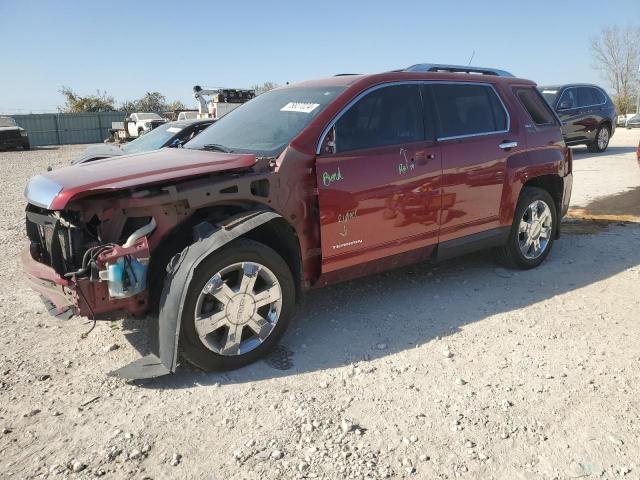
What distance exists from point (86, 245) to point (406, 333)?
2295mm

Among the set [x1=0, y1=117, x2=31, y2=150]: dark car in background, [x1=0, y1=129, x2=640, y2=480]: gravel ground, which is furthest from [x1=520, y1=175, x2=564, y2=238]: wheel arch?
[x1=0, y1=117, x2=31, y2=150]: dark car in background

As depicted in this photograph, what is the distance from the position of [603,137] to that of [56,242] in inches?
613

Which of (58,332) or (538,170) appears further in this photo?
(538,170)

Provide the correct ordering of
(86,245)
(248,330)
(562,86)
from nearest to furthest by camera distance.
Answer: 1. (86,245)
2. (248,330)
3. (562,86)

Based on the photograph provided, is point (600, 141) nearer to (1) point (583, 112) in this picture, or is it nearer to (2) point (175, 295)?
(1) point (583, 112)

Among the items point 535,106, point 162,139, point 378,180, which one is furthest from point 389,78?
point 162,139

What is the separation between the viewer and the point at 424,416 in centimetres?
290

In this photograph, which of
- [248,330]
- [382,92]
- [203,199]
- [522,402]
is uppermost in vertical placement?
[382,92]

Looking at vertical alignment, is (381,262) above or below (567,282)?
above

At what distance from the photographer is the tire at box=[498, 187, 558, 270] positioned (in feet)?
16.6

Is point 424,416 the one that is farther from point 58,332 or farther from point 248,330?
point 58,332

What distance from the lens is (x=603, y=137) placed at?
15031mm

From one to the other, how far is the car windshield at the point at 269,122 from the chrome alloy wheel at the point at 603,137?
43.6 feet

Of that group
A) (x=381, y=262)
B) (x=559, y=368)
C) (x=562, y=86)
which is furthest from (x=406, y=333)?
(x=562, y=86)
